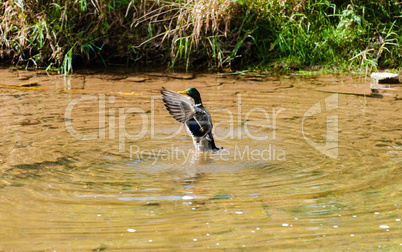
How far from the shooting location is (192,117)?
508 centimetres

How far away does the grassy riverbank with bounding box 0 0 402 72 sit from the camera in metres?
8.58

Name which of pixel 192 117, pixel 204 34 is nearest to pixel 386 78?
pixel 204 34

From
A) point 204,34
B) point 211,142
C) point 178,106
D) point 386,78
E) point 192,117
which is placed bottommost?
point 211,142

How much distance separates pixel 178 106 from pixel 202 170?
0.82 meters

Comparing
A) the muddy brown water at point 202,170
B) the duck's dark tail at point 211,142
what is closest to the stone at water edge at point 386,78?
the muddy brown water at point 202,170

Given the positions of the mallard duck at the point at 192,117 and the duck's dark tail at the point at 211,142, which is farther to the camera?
the duck's dark tail at the point at 211,142

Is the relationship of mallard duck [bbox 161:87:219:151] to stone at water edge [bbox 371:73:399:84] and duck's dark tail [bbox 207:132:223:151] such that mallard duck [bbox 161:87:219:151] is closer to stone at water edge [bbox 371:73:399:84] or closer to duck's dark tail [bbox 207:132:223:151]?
duck's dark tail [bbox 207:132:223:151]

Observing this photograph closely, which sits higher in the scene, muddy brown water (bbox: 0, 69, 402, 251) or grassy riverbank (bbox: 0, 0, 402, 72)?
grassy riverbank (bbox: 0, 0, 402, 72)

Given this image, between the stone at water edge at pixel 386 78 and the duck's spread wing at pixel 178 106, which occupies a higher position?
the stone at water edge at pixel 386 78

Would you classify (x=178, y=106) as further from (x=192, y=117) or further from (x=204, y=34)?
(x=204, y=34)

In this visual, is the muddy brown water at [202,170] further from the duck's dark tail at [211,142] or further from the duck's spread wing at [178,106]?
the duck's spread wing at [178,106]

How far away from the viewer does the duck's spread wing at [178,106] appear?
4988mm

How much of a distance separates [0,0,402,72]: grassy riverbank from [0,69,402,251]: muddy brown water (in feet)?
4.05

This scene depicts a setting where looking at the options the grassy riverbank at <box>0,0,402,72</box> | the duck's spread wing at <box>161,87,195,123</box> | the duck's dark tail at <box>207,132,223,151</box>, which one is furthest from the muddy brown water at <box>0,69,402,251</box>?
the grassy riverbank at <box>0,0,402,72</box>
